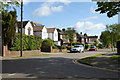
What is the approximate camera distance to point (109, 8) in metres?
14.3

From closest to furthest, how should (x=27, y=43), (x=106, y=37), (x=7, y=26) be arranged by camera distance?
1. (x=7, y=26)
2. (x=27, y=43)
3. (x=106, y=37)

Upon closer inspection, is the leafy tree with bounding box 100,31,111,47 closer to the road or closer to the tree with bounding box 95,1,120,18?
the tree with bounding box 95,1,120,18

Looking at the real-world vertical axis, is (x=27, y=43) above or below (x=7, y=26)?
below

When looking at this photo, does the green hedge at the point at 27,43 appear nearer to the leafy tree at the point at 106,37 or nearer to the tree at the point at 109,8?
the tree at the point at 109,8

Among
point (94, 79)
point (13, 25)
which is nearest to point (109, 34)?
point (13, 25)

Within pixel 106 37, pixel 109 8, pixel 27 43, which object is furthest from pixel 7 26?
pixel 106 37

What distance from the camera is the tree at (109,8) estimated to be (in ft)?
45.6

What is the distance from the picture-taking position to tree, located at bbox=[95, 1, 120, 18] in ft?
45.6

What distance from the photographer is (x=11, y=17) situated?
22.8m

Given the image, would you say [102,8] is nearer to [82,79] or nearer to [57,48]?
[82,79]

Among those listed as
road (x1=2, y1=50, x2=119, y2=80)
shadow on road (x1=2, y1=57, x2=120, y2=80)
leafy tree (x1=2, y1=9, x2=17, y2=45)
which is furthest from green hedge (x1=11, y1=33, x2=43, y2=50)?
shadow on road (x1=2, y1=57, x2=120, y2=80)

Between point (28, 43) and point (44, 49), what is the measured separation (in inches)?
467

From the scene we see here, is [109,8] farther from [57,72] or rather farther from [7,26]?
[7,26]

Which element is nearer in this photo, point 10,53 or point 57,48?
point 10,53
